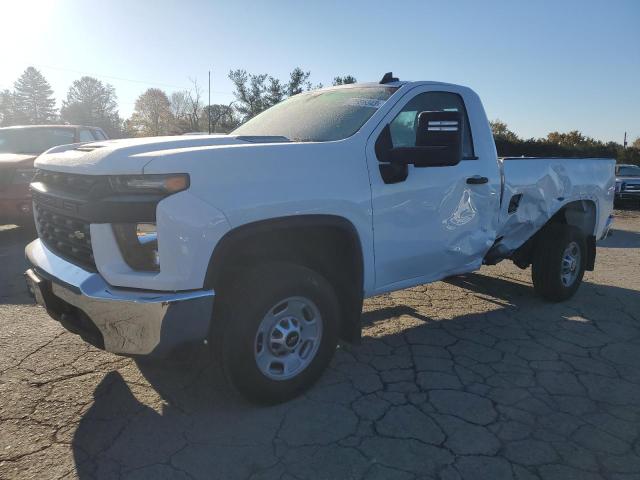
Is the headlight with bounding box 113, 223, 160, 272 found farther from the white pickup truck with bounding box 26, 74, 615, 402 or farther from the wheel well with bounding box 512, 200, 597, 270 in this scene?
the wheel well with bounding box 512, 200, 597, 270

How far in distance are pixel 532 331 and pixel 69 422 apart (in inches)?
143

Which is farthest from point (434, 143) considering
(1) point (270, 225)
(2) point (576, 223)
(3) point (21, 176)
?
(3) point (21, 176)

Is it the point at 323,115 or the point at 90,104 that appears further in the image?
the point at 90,104

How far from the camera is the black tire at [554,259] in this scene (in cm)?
497

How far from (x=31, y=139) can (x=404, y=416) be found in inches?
326

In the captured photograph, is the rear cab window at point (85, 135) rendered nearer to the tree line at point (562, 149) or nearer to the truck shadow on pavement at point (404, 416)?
the truck shadow on pavement at point (404, 416)

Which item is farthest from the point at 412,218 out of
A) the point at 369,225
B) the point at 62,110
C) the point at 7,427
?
the point at 62,110

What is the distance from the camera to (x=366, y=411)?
296cm

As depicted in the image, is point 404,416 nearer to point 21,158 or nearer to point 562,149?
point 21,158

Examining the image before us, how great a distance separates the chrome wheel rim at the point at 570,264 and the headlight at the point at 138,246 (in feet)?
13.7

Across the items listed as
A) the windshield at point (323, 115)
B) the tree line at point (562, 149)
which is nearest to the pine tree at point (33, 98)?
the tree line at point (562, 149)

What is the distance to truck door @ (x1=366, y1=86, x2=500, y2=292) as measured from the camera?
331cm

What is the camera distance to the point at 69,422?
2.78 meters

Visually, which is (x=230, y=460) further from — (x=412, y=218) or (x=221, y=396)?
(x=412, y=218)
